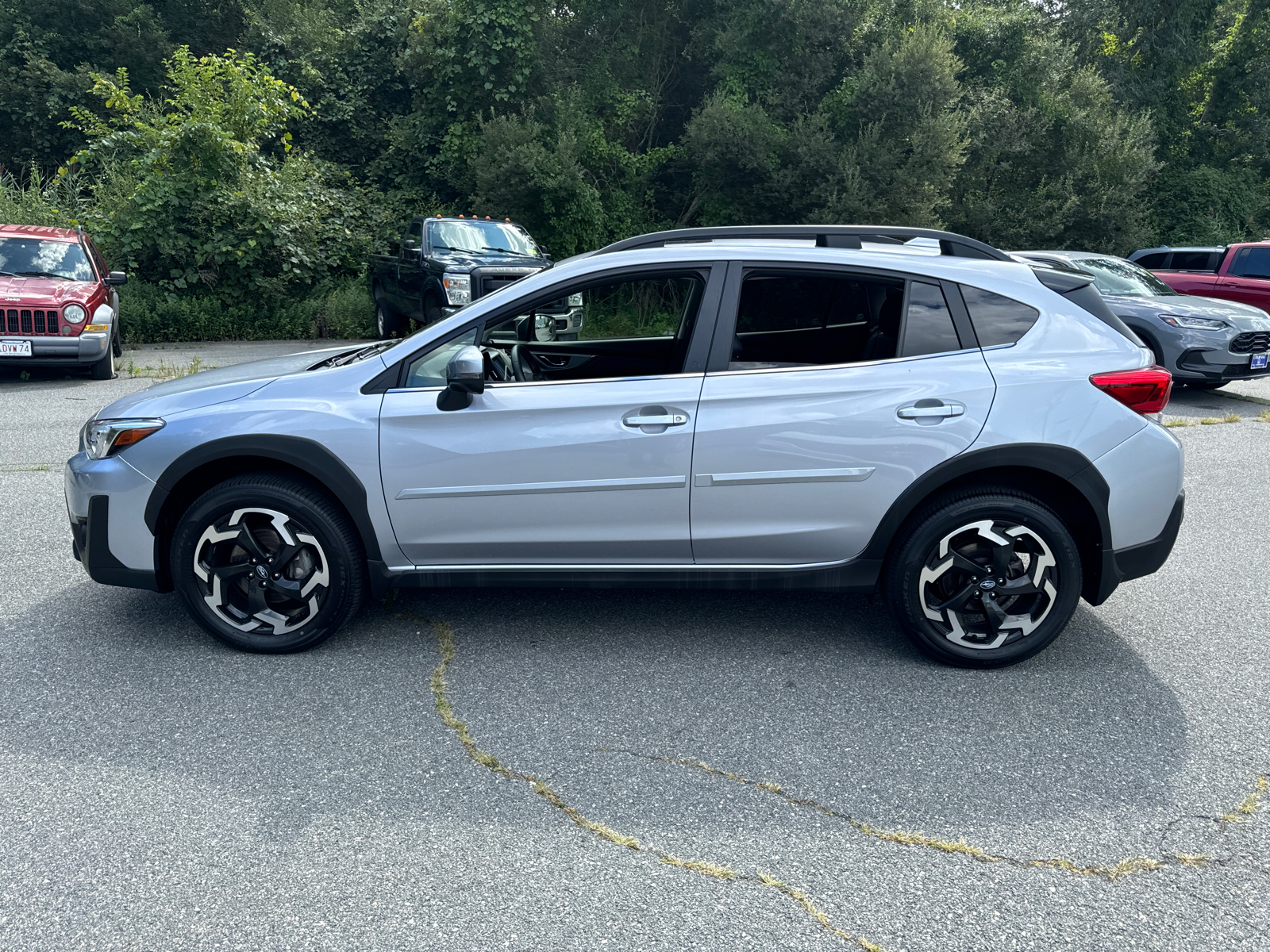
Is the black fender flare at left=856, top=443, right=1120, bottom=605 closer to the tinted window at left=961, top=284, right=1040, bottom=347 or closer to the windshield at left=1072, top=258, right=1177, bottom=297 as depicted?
the tinted window at left=961, top=284, right=1040, bottom=347

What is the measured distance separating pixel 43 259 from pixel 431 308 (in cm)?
474

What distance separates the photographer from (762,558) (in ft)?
13.5

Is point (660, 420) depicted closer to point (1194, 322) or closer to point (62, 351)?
point (1194, 322)

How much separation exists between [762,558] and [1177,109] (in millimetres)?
29113

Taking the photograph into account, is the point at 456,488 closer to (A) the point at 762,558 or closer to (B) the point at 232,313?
(A) the point at 762,558

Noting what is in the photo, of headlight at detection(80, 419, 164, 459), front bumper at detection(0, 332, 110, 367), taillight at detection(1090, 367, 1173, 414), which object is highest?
taillight at detection(1090, 367, 1173, 414)

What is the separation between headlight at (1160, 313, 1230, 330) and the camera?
11.2m

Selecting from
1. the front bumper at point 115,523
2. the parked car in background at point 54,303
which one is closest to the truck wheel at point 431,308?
the parked car in background at point 54,303

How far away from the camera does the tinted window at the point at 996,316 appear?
4.08 metres

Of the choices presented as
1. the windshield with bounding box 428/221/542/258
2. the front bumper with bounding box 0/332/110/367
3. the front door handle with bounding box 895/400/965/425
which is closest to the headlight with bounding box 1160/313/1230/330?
the windshield with bounding box 428/221/542/258

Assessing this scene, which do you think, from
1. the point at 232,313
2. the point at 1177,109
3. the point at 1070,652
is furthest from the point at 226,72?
the point at 1177,109

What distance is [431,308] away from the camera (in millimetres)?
14172

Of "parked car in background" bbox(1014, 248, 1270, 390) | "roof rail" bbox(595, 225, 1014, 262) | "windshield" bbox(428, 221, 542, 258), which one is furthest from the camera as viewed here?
"windshield" bbox(428, 221, 542, 258)

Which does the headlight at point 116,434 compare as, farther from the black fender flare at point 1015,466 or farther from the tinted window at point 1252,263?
the tinted window at point 1252,263
